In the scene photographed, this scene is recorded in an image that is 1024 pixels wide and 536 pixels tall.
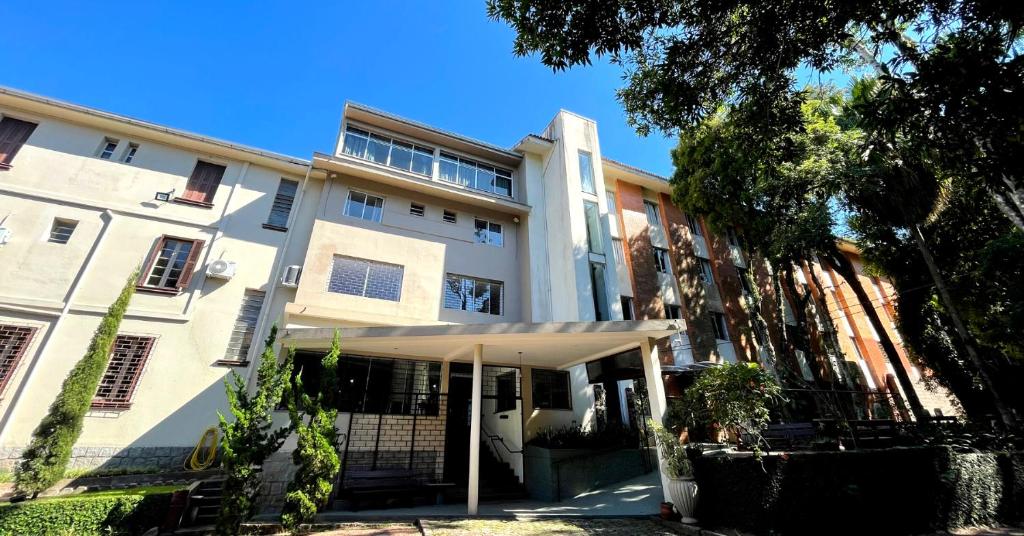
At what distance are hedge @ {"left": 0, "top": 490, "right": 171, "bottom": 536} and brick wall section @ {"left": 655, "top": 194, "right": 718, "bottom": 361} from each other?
1702 cm

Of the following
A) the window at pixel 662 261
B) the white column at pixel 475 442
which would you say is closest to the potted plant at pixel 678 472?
the white column at pixel 475 442

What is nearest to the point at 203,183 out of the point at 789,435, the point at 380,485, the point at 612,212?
the point at 380,485

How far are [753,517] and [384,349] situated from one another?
836 centimetres

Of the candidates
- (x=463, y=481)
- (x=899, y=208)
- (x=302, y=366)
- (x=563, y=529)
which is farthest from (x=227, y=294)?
(x=899, y=208)

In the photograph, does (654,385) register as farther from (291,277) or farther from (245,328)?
(245,328)

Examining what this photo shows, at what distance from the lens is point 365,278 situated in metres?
12.0

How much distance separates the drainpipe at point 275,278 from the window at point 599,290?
407 inches

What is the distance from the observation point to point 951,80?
15.5ft

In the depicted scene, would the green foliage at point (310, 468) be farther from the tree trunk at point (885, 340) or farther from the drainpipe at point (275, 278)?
the tree trunk at point (885, 340)

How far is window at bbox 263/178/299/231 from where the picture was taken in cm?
1243

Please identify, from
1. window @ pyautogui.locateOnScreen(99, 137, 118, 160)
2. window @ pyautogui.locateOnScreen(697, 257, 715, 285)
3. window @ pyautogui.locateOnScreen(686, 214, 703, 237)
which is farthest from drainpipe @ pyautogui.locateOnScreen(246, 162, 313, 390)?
window @ pyautogui.locateOnScreen(686, 214, 703, 237)

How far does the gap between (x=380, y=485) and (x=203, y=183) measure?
11.4m

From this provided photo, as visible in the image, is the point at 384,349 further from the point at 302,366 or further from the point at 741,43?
the point at 741,43

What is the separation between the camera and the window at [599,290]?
1360cm
